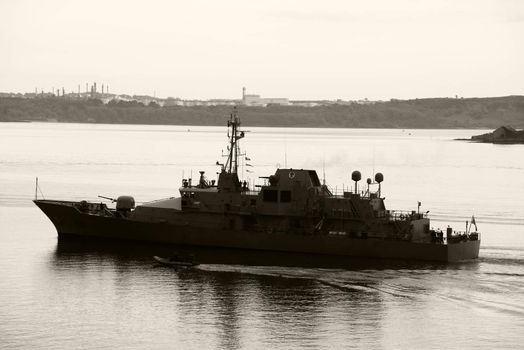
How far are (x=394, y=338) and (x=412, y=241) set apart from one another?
18282mm

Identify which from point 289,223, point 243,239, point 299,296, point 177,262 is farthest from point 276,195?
point 299,296

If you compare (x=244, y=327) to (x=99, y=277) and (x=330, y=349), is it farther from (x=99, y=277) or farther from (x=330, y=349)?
(x=99, y=277)

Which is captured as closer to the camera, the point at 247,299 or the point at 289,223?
the point at 247,299

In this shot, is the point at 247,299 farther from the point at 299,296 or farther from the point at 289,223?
the point at 289,223

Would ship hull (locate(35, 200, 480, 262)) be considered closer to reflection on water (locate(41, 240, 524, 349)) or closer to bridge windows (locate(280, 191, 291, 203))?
reflection on water (locate(41, 240, 524, 349))

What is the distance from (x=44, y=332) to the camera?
4631 cm

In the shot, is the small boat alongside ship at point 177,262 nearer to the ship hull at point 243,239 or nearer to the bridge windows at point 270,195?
the ship hull at point 243,239

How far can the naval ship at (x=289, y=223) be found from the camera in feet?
211

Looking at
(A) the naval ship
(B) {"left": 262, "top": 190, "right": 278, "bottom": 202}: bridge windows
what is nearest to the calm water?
(A) the naval ship

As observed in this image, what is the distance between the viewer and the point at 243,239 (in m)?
66.9

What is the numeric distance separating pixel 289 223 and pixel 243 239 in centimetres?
357

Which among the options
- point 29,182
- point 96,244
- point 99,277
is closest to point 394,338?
point 99,277

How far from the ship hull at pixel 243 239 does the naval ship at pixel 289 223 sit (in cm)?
7

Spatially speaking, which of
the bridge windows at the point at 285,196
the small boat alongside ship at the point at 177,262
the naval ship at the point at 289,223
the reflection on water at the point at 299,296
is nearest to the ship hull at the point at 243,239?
the naval ship at the point at 289,223
